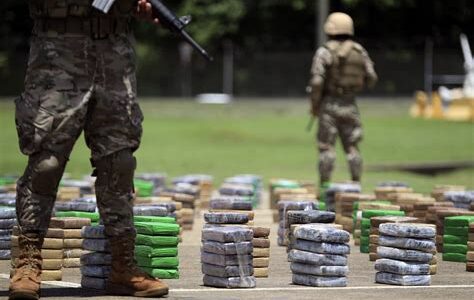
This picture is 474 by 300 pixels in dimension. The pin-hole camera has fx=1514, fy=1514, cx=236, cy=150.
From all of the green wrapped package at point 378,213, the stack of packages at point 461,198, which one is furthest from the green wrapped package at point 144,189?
the green wrapped package at point 378,213

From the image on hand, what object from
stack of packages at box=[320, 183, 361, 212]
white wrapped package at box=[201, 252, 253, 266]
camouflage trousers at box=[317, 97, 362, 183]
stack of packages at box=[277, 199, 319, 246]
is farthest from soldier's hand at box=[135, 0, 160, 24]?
camouflage trousers at box=[317, 97, 362, 183]

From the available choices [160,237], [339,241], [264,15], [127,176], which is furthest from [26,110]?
[264,15]

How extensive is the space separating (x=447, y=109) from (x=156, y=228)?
3522cm

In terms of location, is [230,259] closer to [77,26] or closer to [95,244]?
[95,244]

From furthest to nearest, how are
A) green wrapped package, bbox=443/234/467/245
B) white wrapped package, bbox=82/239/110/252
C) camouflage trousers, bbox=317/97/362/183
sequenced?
camouflage trousers, bbox=317/97/362/183
green wrapped package, bbox=443/234/467/245
white wrapped package, bbox=82/239/110/252

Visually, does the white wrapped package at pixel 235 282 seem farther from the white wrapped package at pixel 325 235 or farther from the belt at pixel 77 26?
the belt at pixel 77 26

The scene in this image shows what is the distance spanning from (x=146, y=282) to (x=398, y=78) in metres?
45.9

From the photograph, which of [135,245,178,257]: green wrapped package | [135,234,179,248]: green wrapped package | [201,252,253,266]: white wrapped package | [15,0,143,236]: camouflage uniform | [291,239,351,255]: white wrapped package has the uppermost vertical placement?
[15,0,143,236]: camouflage uniform

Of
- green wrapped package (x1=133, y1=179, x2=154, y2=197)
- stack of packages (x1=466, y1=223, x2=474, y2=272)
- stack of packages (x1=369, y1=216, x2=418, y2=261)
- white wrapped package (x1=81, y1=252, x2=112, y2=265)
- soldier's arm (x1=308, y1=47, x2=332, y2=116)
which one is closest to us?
white wrapped package (x1=81, y1=252, x2=112, y2=265)

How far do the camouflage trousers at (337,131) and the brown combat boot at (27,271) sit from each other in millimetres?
9211

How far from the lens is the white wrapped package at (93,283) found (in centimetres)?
994

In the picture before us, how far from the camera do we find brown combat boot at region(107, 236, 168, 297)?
9.50m

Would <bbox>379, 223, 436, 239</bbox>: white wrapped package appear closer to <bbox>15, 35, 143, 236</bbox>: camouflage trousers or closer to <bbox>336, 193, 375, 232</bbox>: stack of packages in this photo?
<bbox>15, 35, 143, 236</bbox>: camouflage trousers

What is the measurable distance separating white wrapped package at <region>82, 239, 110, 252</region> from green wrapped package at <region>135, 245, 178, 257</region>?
0.46 meters
